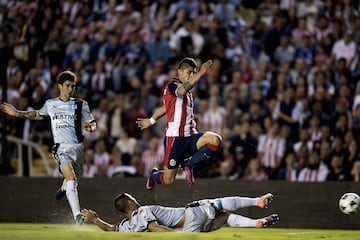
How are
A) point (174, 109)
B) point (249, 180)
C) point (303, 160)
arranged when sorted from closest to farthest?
point (174, 109), point (249, 180), point (303, 160)

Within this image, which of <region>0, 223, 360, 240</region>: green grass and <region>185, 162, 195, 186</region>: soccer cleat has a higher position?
<region>185, 162, 195, 186</region>: soccer cleat

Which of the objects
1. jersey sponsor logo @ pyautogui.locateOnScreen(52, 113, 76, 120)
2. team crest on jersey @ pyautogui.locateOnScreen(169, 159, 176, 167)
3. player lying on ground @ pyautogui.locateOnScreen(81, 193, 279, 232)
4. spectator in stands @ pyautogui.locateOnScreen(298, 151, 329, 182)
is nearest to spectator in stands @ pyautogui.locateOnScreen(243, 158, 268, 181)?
spectator in stands @ pyautogui.locateOnScreen(298, 151, 329, 182)

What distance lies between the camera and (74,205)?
15.6m

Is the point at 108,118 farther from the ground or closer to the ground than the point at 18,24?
closer to the ground

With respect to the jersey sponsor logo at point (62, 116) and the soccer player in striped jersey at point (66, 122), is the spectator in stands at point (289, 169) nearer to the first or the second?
the soccer player in striped jersey at point (66, 122)

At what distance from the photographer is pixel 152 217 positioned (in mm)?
14344

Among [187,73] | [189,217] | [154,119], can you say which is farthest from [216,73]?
[189,217]

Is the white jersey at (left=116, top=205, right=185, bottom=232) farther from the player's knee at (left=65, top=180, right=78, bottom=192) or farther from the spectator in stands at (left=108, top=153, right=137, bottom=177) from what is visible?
the spectator in stands at (left=108, top=153, right=137, bottom=177)

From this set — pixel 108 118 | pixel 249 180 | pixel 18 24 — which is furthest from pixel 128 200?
pixel 18 24

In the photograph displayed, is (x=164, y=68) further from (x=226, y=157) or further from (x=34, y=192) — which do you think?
(x=34, y=192)

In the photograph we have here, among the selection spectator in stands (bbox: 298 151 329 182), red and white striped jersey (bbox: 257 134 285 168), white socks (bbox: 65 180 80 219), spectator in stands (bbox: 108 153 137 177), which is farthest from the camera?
spectator in stands (bbox: 108 153 137 177)

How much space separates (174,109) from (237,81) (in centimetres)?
601

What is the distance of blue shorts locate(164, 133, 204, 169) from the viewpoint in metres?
15.9

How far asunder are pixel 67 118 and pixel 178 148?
167 centimetres
